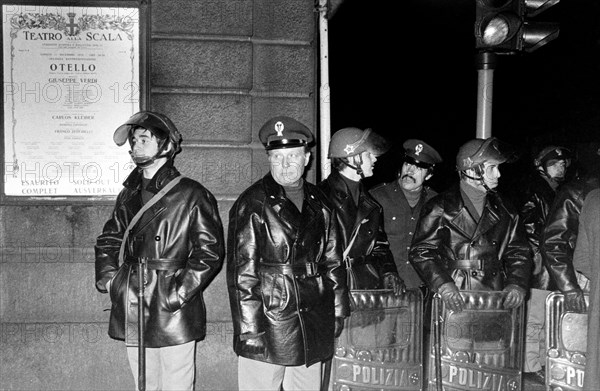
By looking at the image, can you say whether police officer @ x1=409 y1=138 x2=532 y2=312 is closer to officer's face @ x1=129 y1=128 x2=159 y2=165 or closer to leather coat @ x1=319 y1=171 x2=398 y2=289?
leather coat @ x1=319 y1=171 x2=398 y2=289

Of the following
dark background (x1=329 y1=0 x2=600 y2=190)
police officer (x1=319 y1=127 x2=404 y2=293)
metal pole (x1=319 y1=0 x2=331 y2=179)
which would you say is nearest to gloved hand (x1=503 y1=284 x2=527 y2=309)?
police officer (x1=319 y1=127 x2=404 y2=293)

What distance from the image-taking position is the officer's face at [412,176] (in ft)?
23.1

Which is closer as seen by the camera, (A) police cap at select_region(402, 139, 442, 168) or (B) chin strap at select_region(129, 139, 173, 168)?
(B) chin strap at select_region(129, 139, 173, 168)

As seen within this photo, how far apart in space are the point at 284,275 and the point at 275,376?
0.71 meters

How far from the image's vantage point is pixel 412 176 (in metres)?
7.04

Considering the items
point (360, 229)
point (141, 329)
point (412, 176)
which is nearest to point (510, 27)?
point (412, 176)

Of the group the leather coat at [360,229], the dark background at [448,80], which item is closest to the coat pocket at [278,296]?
the leather coat at [360,229]

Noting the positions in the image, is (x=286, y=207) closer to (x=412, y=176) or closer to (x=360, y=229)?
(x=360, y=229)

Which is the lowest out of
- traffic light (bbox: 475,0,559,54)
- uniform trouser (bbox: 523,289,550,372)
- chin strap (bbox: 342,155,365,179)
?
uniform trouser (bbox: 523,289,550,372)

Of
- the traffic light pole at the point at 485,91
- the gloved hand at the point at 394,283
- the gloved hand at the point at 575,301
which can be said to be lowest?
the gloved hand at the point at 575,301

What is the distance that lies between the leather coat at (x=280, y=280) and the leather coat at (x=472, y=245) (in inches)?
39.5

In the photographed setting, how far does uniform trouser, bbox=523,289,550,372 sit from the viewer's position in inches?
304

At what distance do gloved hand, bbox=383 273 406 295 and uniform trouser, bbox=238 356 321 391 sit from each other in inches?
32.6

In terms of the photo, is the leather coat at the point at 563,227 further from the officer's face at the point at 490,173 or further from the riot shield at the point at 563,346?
the officer's face at the point at 490,173
